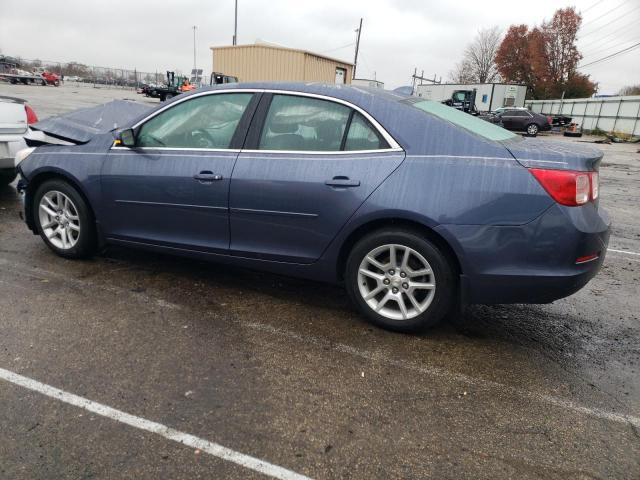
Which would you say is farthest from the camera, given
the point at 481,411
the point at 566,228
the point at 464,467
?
the point at 566,228

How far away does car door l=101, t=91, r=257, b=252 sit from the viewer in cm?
362

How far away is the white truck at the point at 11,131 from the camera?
592 cm

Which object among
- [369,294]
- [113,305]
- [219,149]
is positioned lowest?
[113,305]

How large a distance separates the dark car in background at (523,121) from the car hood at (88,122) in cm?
2987

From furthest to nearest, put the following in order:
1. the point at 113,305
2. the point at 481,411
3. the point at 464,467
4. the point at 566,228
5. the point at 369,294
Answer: the point at 113,305, the point at 369,294, the point at 566,228, the point at 481,411, the point at 464,467

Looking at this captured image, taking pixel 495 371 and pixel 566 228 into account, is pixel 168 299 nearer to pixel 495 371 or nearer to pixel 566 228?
pixel 495 371

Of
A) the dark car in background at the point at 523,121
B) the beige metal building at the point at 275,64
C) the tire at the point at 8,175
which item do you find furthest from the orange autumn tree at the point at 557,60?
the tire at the point at 8,175

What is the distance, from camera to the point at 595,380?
9.51ft

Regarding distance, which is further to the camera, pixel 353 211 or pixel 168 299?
pixel 168 299

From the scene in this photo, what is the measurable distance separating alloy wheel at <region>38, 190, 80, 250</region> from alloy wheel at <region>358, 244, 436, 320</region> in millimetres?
2630

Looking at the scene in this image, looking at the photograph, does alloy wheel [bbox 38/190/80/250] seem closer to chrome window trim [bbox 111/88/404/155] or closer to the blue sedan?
the blue sedan

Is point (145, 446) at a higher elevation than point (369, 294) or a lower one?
lower

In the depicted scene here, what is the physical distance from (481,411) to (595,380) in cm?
86

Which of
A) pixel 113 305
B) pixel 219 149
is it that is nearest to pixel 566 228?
pixel 219 149
